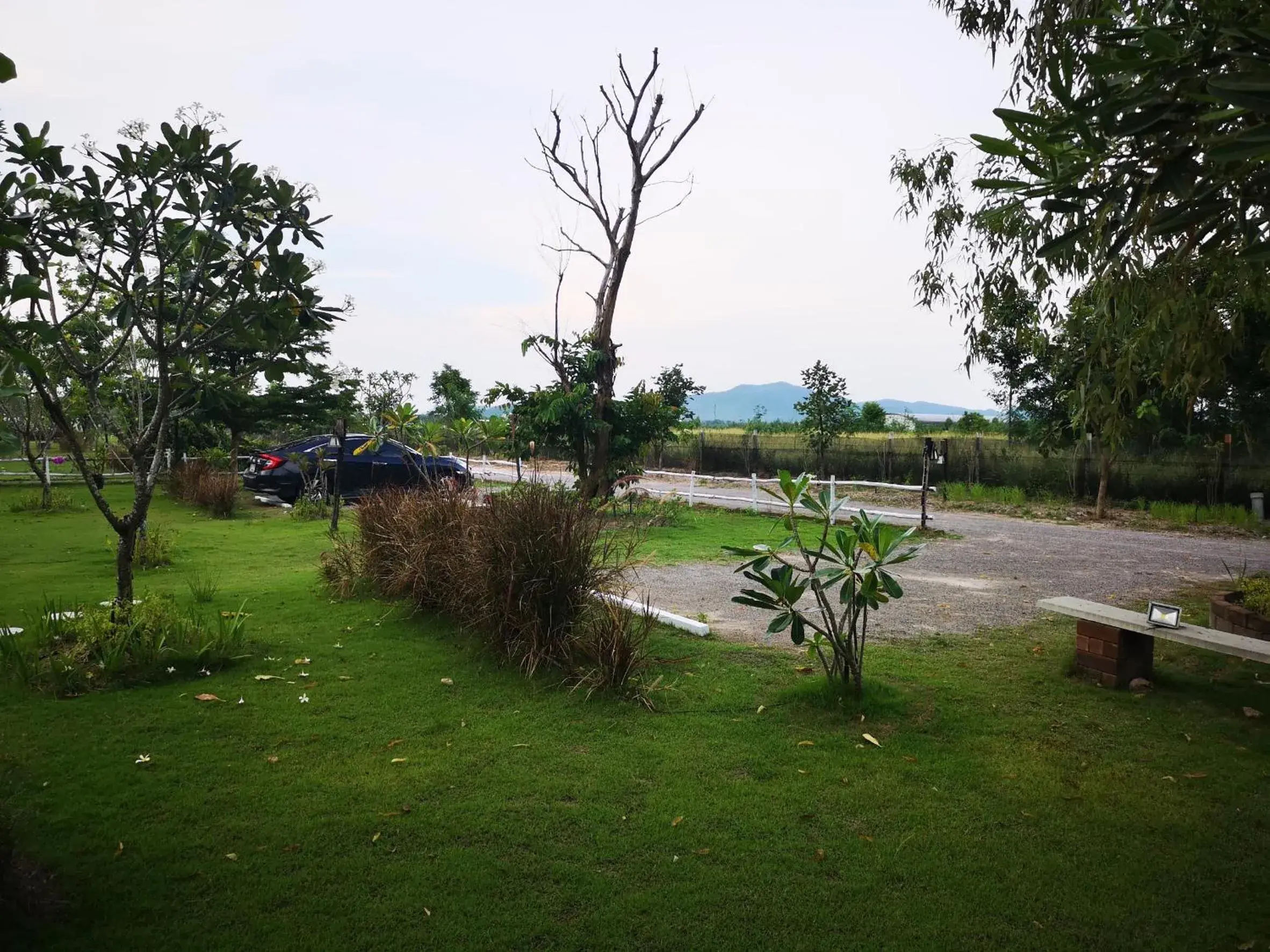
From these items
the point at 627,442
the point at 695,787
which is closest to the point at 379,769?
the point at 695,787

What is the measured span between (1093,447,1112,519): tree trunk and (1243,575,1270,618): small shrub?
8.97 meters

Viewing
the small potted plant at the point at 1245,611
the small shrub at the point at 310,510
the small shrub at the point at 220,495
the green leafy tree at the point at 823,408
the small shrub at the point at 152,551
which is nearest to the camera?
the small potted plant at the point at 1245,611

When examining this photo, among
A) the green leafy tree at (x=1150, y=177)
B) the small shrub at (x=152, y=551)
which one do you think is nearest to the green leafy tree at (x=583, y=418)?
the small shrub at (x=152, y=551)

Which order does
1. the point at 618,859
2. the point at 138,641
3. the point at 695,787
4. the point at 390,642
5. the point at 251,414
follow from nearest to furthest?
1. the point at 618,859
2. the point at 695,787
3. the point at 138,641
4. the point at 390,642
5. the point at 251,414

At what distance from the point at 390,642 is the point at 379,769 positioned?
2.03 meters

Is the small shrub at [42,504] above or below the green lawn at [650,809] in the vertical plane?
above

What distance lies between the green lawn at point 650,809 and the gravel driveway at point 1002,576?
1.30 m

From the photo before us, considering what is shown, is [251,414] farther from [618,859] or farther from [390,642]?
[618,859]

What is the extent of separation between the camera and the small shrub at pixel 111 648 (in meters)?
4.35

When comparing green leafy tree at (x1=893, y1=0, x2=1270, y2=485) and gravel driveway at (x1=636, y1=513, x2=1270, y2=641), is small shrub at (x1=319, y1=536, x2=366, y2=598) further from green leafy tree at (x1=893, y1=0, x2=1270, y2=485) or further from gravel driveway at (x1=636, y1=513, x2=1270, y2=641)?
green leafy tree at (x1=893, y1=0, x2=1270, y2=485)

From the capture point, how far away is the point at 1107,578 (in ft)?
27.2

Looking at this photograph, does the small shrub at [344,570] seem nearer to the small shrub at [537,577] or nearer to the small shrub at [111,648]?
the small shrub at [111,648]

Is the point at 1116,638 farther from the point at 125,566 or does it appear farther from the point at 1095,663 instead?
the point at 125,566

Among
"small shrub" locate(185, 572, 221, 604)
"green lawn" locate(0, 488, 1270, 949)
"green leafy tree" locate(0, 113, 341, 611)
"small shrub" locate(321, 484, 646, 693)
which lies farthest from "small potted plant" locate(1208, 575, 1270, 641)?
"small shrub" locate(185, 572, 221, 604)
